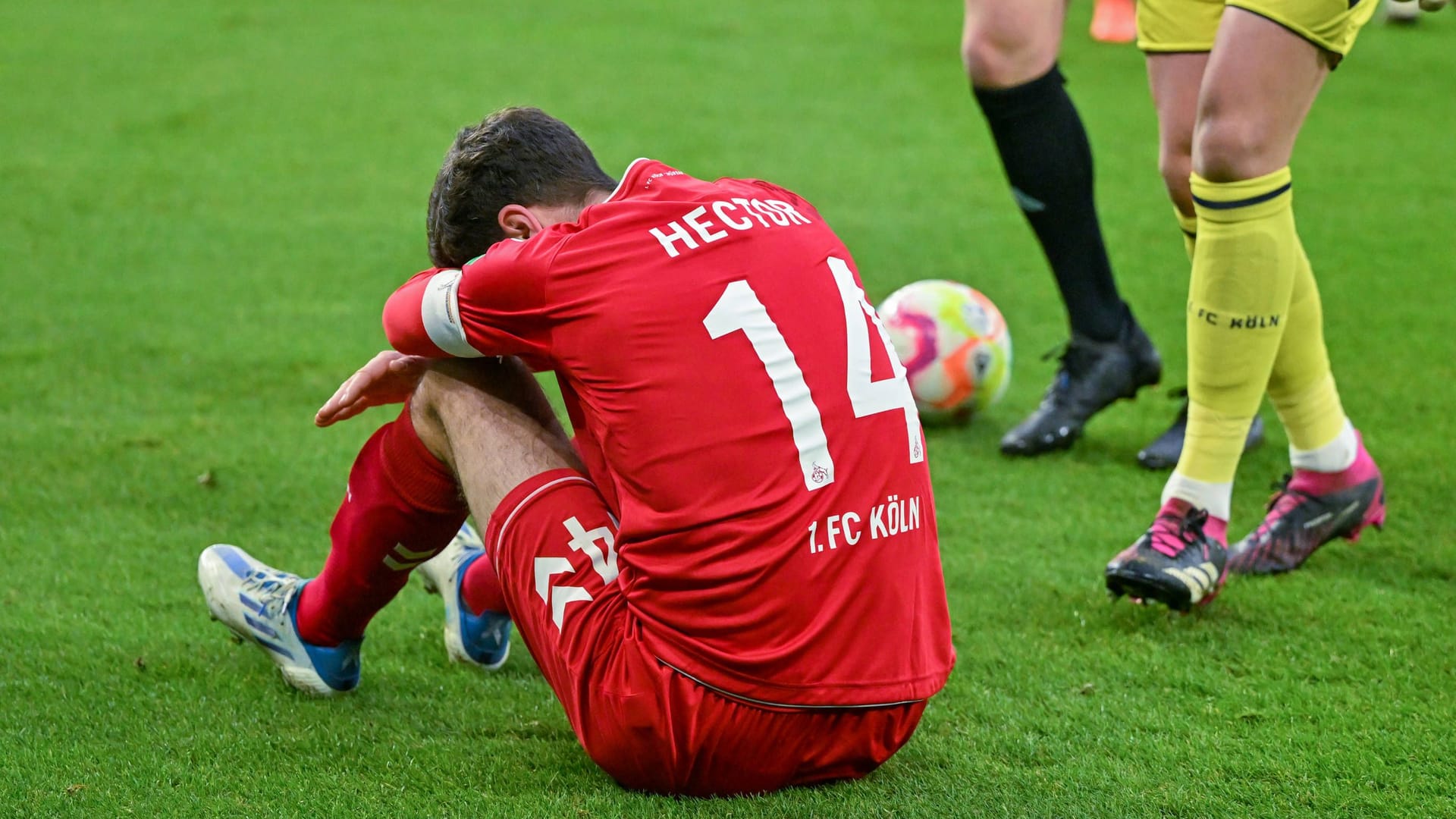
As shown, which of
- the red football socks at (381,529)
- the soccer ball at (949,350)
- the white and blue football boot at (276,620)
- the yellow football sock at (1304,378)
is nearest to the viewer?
the red football socks at (381,529)

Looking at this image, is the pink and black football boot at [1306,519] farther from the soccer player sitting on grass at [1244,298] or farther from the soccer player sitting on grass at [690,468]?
the soccer player sitting on grass at [690,468]

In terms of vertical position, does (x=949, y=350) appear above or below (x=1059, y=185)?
below

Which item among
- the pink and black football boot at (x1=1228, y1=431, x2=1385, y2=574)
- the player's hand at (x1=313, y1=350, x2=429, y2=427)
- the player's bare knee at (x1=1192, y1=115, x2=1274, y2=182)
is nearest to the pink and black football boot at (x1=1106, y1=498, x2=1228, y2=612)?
the pink and black football boot at (x1=1228, y1=431, x2=1385, y2=574)

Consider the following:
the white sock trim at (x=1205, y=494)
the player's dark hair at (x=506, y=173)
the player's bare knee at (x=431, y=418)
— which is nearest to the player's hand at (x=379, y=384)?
the player's bare knee at (x=431, y=418)

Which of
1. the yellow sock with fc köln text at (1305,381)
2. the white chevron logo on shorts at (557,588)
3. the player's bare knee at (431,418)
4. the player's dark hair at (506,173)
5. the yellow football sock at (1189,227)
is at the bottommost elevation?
the yellow sock with fc köln text at (1305,381)

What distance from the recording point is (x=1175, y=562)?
7.79 ft

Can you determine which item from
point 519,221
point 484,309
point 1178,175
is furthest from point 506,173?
point 1178,175

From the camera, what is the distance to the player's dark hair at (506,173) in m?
1.88

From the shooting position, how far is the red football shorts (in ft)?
5.61

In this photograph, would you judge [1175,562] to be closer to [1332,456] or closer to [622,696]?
[1332,456]

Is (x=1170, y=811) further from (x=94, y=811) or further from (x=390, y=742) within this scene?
(x=94, y=811)

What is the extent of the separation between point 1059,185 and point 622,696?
1905mm

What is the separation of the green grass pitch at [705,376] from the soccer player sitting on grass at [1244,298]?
0.11 metres

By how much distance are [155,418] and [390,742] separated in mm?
1777
